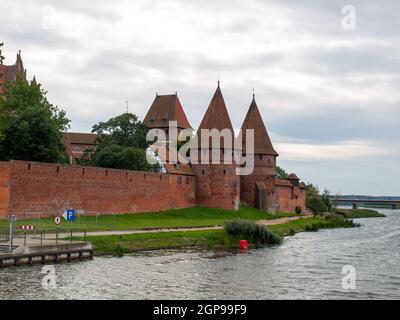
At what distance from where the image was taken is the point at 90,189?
42.2 m

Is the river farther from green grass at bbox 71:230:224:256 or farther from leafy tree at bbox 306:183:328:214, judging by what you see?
leafy tree at bbox 306:183:328:214

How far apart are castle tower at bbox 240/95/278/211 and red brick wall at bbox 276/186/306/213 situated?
14.6 feet

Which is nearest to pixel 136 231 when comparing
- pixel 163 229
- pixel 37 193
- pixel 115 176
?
pixel 163 229

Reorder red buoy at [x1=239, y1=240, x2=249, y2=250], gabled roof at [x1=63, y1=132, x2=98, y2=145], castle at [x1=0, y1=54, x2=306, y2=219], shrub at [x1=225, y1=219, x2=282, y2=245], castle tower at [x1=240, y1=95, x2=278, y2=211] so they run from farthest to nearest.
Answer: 1. gabled roof at [x1=63, y1=132, x2=98, y2=145]
2. castle tower at [x1=240, y1=95, x2=278, y2=211]
3. shrub at [x1=225, y1=219, x2=282, y2=245]
4. castle at [x1=0, y1=54, x2=306, y2=219]
5. red buoy at [x1=239, y1=240, x2=249, y2=250]

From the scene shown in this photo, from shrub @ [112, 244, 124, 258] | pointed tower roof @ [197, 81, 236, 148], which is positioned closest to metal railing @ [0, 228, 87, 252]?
shrub @ [112, 244, 124, 258]

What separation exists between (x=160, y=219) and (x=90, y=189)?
23.2 feet

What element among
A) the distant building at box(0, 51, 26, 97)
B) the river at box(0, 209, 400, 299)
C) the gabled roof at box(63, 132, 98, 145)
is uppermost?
the distant building at box(0, 51, 26, 97)

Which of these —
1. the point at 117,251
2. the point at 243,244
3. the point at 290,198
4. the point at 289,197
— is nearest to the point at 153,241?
the point at 117,251

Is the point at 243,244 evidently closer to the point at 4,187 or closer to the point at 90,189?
the point at 90,189

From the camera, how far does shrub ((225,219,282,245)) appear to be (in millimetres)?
37188

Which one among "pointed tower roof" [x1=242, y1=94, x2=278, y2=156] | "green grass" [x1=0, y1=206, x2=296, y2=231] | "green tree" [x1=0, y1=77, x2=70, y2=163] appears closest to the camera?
"green grass" [x1=0, y1=206, x2=296, y2=231]
